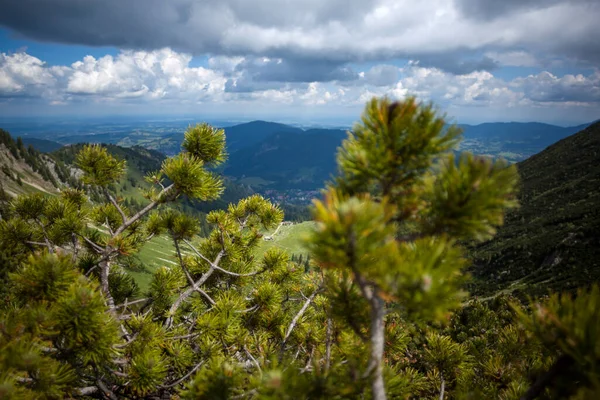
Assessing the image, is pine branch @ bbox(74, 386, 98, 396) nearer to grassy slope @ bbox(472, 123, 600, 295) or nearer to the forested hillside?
grassy slope @ bbox(472, 123, 600, 295)

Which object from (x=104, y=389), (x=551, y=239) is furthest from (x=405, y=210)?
(x=551, y=239)

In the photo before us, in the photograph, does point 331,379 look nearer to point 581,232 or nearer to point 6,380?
point 6,380

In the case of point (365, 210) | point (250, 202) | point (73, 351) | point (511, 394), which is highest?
point (365, 210)

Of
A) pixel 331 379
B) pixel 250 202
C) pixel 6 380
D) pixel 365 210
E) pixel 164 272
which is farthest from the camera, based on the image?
pixel 250 202

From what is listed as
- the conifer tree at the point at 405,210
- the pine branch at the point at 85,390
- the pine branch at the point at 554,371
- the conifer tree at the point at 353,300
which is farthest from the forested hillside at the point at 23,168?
the pine branch at the point at 554,371

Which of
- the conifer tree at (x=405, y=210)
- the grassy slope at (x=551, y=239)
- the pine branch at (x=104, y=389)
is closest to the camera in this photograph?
the conifer tree at (x=405, y=210)

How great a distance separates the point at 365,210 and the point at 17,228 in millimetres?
5178

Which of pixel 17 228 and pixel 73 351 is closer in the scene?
pixel 73 351

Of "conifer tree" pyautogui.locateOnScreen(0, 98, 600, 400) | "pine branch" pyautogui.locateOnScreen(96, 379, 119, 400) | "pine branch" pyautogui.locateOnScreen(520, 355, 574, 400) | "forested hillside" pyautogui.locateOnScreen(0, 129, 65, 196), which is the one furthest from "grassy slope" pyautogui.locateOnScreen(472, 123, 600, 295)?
"forested hillside" pyautogui.locateOnScreen(0, 129, 65, 196)

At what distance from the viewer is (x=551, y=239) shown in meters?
120

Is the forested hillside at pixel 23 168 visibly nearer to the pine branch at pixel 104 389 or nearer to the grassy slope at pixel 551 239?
the pine branch at pixel 104 389

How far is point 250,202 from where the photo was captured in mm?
6090

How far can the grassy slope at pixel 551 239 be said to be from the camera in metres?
95.8

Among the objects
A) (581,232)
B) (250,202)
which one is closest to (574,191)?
(581,232)
